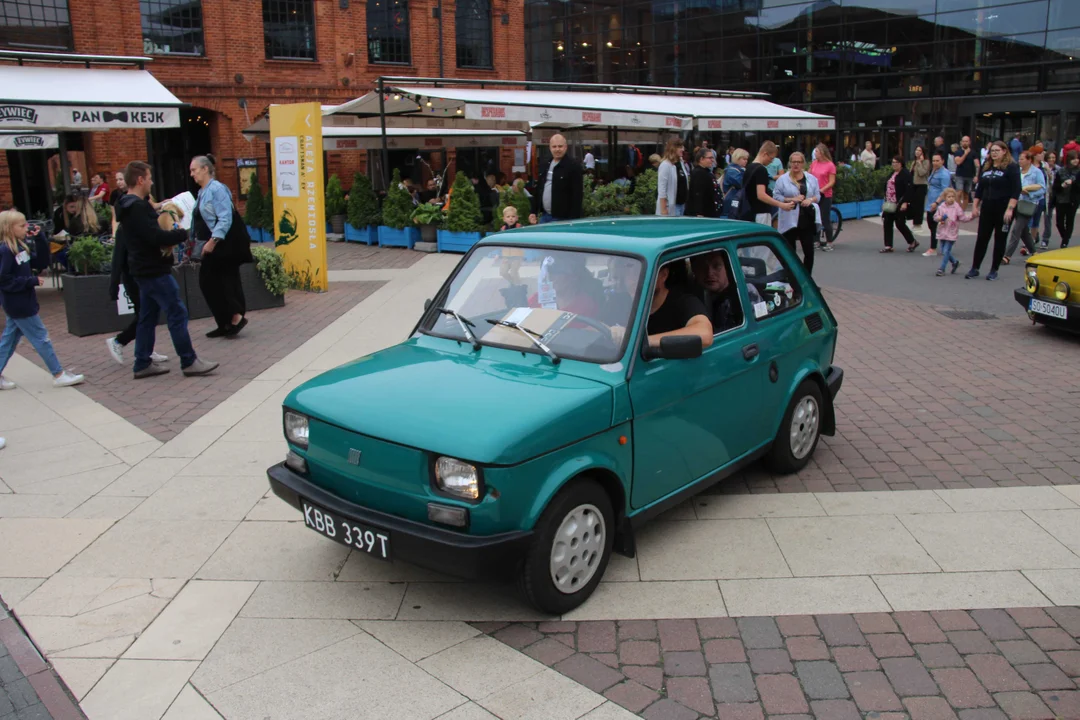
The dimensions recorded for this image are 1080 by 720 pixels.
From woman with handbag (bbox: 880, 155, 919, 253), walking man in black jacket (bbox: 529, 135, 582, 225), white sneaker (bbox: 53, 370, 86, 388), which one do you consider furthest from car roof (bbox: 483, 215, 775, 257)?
woman with handbag (bbox: 880, 155, 919, 253)

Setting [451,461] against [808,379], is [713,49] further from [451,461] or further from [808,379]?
[451,461]

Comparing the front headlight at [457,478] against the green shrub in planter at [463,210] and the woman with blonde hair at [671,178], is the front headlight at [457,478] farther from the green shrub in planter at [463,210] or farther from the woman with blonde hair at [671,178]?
the green shrub in planter at [463,210]

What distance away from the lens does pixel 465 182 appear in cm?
1719

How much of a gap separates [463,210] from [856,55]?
2225 centimetres

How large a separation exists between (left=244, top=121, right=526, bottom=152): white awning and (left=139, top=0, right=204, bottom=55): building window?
4784 millimetres

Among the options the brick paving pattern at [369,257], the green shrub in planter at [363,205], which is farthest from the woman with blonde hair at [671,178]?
the green shrub in planter at [363,205]

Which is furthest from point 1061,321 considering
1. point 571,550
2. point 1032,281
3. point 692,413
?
point 571,550

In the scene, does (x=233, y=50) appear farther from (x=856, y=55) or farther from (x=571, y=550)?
(x=571, y=550)

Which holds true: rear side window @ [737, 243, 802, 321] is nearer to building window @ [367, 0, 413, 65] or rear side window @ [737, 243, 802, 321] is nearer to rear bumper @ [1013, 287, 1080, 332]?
rear bumper @ [1013, 287, 1080, 332]

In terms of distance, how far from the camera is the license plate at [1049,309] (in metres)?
9.29

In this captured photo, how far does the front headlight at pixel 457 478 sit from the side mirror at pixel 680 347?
1.22m

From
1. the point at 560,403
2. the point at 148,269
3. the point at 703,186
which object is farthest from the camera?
the point at 703,186

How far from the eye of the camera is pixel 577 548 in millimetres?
4176

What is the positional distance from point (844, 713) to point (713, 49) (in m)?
36.8
